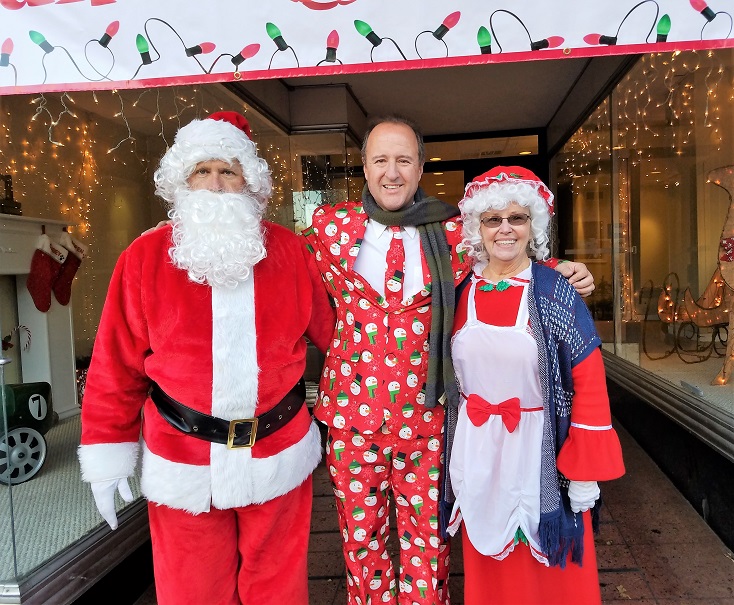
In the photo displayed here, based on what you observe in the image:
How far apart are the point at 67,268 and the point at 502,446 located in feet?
11.0

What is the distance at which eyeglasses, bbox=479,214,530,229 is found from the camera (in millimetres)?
1837

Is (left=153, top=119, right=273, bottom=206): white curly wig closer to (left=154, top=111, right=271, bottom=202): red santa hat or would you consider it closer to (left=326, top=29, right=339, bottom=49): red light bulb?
(left=154, top=111, right=271, bottom=202): red santa hat

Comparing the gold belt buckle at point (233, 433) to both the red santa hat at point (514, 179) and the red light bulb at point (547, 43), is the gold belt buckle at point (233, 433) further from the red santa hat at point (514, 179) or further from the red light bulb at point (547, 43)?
the red light bulb at point (547, 43)

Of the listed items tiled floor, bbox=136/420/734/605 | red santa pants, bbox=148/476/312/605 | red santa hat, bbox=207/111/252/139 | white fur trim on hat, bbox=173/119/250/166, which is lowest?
tiled floor, bbox=136/420/734/605

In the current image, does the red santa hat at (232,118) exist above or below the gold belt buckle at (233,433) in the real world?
above

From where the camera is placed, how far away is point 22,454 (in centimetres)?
262

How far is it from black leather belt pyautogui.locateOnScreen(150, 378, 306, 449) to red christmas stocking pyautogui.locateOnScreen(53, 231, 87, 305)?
8.07 feet

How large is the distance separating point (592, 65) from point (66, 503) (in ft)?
17.2

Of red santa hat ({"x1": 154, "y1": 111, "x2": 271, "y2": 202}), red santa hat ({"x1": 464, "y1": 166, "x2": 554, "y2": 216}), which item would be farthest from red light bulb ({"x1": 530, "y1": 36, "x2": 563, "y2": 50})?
red santa hat ({"x1": 154, "y1": 111, "x2": 271, "y2": 202})

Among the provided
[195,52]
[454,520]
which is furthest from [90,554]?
[195,52]

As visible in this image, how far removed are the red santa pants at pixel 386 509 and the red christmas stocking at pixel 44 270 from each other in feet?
7.59

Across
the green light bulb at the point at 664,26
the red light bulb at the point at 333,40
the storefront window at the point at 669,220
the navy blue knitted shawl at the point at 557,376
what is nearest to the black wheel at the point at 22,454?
the red light bulb at the point at 333,40

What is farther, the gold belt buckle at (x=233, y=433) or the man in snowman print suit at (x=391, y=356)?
the man in snowman print suit at (x=391, y=356)

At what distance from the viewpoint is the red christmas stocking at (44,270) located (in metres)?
3.34
